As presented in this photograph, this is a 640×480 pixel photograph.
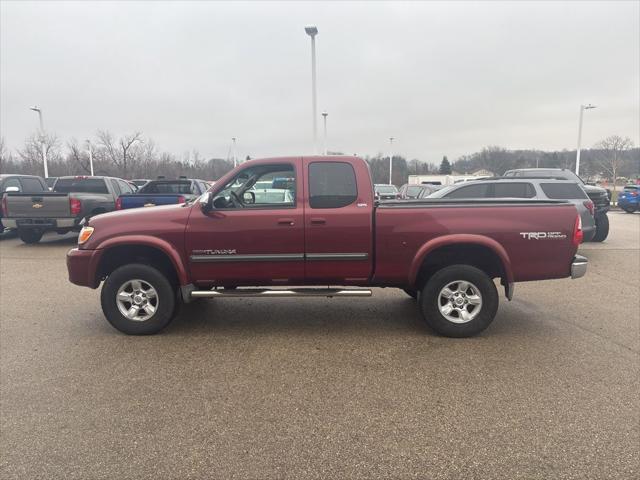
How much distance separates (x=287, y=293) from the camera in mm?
4551

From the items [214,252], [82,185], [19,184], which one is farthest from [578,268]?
[19,184]

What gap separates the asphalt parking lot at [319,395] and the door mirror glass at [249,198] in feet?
4.88

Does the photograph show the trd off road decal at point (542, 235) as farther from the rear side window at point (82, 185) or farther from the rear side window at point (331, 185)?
the rear side window at point (82, 185)

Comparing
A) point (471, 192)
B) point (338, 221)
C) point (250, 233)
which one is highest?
point (471, 192)

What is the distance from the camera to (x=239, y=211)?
4.62 meters

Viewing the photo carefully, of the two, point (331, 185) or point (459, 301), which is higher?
point (331, 185)

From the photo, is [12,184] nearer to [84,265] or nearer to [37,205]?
[37,205]

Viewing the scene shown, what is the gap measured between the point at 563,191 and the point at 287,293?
7660 mm

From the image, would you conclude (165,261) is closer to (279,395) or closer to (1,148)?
(279,395)

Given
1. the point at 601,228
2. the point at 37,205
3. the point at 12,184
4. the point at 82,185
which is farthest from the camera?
the point at 12,184

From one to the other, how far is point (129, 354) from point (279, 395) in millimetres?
1786

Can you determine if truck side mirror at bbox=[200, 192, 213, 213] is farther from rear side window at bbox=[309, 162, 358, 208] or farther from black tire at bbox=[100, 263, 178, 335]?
rear side window at bbox=[309, 162, 358, 208]

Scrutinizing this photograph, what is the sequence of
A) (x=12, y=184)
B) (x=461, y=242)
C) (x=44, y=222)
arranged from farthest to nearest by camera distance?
1. (x=12, y=184)
2. (x=44, y=222)
3. (x=461, y=242)

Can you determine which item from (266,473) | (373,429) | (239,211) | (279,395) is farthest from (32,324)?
(373,429)
